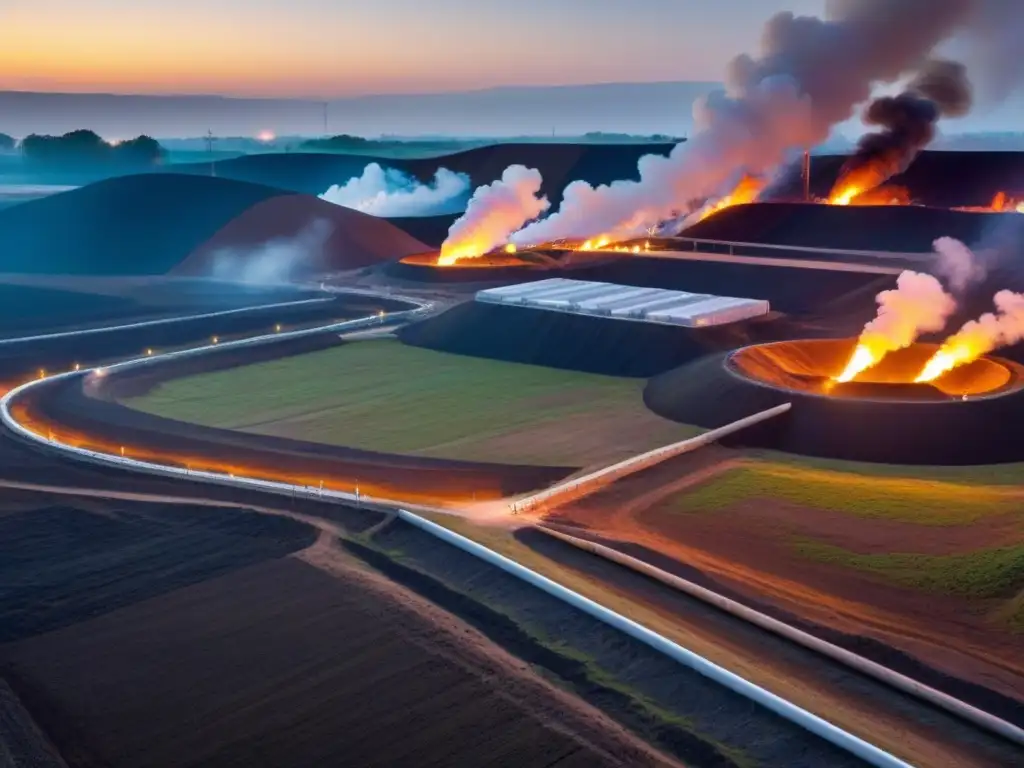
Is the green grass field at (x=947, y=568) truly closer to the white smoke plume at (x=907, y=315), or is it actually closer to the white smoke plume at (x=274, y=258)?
the white smoke plume at (x=907, y=315)

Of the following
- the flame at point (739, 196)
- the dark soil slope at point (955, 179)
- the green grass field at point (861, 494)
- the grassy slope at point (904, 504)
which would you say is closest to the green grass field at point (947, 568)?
the grassy slope at point (904, 504)

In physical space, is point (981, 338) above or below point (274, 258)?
below

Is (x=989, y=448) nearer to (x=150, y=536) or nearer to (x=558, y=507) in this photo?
(x=558, y=507)

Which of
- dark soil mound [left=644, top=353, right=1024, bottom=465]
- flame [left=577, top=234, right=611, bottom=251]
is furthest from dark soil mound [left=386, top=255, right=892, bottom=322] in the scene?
dark soil mound [left=644, top=353, right=1024, bottom=465]

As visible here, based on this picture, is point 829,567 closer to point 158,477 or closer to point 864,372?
point 158,477

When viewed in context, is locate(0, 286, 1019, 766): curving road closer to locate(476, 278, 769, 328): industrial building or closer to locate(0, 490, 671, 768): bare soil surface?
locate(0, 490, 671, 768): bare soil surface

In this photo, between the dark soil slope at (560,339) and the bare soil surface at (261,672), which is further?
the dark soil slope at (560,339)

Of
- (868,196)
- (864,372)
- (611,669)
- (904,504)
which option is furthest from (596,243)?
(611,669)
